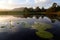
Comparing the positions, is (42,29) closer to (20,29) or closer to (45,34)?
(45,34)

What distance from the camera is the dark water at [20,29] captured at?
1.32 metres

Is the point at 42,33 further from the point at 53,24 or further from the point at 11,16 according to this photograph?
the point at 11,16

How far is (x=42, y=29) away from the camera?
4.48 feet

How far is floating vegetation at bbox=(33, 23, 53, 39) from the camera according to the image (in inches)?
52.4

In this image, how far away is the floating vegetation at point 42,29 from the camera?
1.33m

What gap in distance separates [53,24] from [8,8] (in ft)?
1.84

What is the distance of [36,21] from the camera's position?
1384 millimetres

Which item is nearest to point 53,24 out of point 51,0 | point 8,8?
point 51,0

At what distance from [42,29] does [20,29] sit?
0.25 metres

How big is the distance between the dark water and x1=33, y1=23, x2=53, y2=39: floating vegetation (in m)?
0.04

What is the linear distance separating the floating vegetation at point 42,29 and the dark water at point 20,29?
36 millimetres

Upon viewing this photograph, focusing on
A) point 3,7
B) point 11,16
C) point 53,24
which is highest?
point 3,7

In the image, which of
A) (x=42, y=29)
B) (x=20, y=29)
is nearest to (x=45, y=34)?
(x=42, y=29)

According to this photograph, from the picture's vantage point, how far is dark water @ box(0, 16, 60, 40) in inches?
52.1
